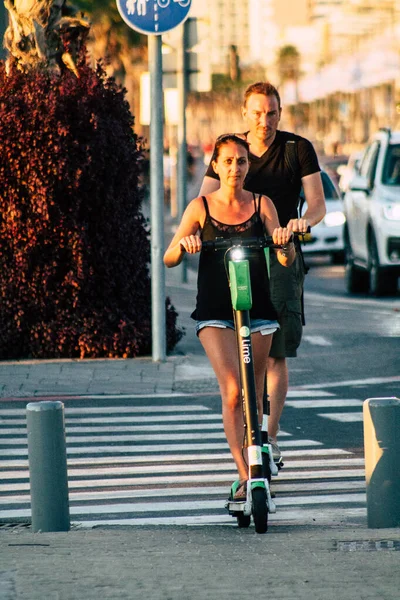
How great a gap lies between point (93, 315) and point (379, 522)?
7.03 metres

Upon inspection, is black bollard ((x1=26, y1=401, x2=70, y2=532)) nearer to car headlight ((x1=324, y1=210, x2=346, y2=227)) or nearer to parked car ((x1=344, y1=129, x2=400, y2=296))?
parked car ((x1=344, y1=129, x2=400, y2=296))

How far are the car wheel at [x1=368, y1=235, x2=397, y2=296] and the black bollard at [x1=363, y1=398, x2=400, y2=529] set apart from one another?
44.2ft

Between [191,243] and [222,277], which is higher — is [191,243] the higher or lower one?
the higher one

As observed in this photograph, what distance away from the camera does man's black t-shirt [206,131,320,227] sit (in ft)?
26.7

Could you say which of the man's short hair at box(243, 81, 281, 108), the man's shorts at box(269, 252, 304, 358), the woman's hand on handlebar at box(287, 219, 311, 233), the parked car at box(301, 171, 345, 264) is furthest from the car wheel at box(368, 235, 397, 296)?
the woman's hand on handlebar at box(287, 219, 311, 233)

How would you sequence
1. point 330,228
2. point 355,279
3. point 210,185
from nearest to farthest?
point 210,185
point 355,279
point 330,228

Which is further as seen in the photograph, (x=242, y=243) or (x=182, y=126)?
(x=182, y=126)

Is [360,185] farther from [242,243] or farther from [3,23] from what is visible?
[242,243]

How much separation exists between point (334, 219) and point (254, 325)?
65.4ft

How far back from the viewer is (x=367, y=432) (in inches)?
263

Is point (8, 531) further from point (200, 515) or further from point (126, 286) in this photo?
point (126, 286)

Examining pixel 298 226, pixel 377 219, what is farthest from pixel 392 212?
pixel 298 226

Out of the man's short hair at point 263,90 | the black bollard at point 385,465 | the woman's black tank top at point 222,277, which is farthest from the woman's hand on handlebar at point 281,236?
the man's short hair at point 263,90

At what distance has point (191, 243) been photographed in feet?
22.0
